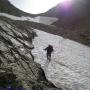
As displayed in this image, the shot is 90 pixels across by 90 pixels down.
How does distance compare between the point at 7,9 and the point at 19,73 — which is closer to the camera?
the point at 19,73

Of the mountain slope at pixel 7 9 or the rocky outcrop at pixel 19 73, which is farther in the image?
the mountain slope at pixel 7 9

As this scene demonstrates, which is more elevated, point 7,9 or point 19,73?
point 7,9

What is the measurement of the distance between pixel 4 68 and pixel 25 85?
7.58 ft

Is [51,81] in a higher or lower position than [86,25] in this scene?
lower

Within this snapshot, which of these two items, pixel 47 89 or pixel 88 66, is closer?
pixel 47 89

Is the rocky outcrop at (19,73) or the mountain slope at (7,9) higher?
the mountain slope at (7,9)

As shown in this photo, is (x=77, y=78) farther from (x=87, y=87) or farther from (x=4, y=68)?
(x=4, y=68)

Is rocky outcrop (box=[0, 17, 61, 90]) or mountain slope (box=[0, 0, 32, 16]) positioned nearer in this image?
rocky outcrop (box=[0, 17, 61, 90])

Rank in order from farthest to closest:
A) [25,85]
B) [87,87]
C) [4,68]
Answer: [87,87], [4,68], [25,85]

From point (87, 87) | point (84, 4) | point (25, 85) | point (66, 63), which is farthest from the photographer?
point (84, 4)

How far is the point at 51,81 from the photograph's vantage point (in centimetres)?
1769

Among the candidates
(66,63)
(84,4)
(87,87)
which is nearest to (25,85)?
(87,87)

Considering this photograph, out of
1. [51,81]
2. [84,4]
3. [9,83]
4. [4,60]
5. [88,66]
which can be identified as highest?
[84,4]

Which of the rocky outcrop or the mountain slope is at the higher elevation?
the mountain slope
